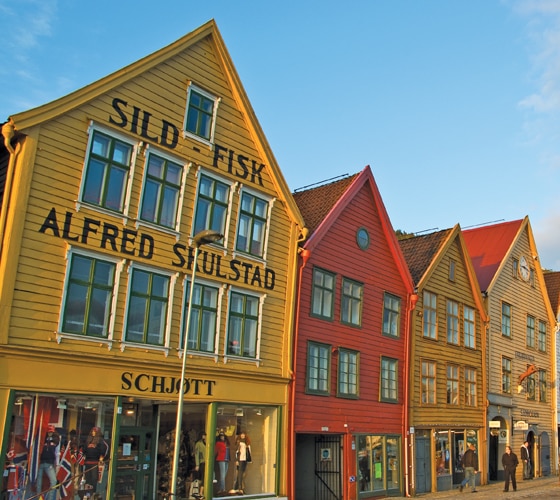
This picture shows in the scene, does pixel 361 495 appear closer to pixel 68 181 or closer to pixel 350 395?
pixel 350 395

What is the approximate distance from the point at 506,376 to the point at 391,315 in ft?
38.0

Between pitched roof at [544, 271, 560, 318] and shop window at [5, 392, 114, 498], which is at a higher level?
pitched roof at [544, 271, 560, 318]

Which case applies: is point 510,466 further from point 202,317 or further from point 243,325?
point 202,317

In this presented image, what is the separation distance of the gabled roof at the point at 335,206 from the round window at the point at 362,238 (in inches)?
45.8

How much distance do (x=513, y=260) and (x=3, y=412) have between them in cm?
2939

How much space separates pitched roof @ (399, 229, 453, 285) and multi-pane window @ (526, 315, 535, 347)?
1074cm

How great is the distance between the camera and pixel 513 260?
37.0 metres

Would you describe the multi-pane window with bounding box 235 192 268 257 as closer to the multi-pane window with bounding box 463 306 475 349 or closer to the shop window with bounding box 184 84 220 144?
the shop window with bounding box 184 84 220 144

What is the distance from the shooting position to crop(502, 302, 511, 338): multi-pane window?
35.2m

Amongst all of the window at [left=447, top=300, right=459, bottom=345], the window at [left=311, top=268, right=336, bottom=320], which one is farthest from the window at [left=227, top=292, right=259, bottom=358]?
the window at [left=447, top=300, right=459, bottom=345]

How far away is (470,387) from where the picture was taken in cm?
3144

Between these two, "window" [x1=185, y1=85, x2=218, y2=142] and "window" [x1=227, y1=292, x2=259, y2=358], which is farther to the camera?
"window" [x1=227, y1=292, x2=259, y2=358]

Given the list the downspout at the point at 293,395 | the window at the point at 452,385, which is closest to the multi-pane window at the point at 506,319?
the window at the point at 452,385

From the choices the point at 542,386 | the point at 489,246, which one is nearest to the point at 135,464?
the point at 489,246
